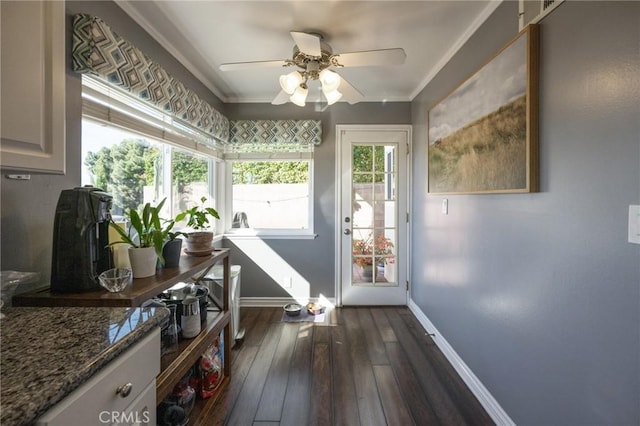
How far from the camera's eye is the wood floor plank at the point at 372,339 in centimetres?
209

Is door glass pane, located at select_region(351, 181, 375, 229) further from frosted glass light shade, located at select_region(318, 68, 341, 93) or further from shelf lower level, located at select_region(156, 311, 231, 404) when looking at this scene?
shelf lower level, located at select_region(156, 311, 231, 404)

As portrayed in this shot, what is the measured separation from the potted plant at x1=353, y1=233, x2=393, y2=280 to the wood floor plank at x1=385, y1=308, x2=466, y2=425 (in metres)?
0.70

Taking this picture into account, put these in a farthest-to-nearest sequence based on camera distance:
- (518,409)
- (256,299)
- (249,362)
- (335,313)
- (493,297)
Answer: (256,299) → (335,313) → (249,362) → (493,297) → (518,409)

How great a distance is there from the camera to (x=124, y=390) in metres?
0.72

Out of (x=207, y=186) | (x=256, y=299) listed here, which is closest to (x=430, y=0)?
(x=207, y=186)

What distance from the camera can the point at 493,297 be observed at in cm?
158

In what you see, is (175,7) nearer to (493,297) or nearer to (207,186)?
(207,186)

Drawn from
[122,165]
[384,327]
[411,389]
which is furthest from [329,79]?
[384,327]

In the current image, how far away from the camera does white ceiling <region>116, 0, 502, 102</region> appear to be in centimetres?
162

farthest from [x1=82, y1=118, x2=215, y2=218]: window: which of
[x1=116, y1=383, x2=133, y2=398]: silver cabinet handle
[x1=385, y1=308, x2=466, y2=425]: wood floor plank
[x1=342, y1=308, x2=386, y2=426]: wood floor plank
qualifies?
[x1=385, y1=308, x2=466, y2=425]: wood floor plank

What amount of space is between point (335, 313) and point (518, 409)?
5.76 feet

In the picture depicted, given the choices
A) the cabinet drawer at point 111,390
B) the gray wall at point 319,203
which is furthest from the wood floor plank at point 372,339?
the cabinet drawer at point 111,390

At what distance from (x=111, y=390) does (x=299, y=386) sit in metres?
1.36

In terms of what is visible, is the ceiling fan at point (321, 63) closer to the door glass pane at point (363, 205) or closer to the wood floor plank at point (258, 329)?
the door glass pane at point (363, 205)
